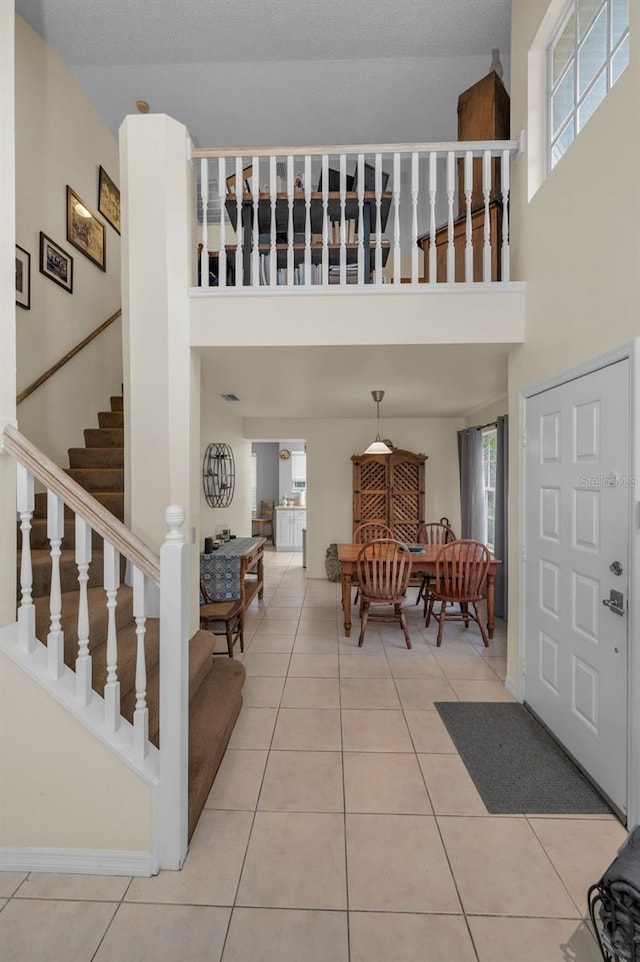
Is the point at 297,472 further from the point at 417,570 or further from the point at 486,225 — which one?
the point at 486,225

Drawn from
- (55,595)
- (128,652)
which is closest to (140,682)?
(55,595)

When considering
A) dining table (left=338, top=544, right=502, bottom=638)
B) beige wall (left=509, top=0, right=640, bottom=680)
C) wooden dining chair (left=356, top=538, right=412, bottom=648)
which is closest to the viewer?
beige wall (left=509, top=0, right=640, bottom=680)

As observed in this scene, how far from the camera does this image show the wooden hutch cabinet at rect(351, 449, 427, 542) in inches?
253

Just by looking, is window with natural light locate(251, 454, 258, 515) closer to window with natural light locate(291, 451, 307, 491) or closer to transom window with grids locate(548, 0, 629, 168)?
window with natural light locate(291, 451, 307, 491)

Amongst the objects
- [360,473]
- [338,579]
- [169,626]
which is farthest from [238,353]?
[338,579]

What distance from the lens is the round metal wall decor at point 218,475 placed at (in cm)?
478

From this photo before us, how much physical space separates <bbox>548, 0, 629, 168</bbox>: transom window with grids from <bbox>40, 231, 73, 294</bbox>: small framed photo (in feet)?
11.8

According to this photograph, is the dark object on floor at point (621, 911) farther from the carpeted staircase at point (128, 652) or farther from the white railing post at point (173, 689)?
the carpeted staircase at point (128, 652)

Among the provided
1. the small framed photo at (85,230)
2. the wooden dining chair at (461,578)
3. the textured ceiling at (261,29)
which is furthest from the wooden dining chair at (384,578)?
the textured ceiling at (261,29)

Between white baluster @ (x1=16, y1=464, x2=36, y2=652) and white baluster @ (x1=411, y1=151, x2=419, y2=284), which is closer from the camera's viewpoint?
white baluster @ (x1=16, y1=464, x2=36, y2=652)

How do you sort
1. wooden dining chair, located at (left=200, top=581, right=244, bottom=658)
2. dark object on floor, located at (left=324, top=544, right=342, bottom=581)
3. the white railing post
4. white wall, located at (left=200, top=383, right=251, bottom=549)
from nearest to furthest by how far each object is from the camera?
the white railing post < wooden dining chair, located at (left=200, top=581, right=244, bottom=658) < white wall, located at (left=200, top=383, right=251, bottom=549) < dark object on floor, located at (left=324, top=544, right=342, bottom=581)

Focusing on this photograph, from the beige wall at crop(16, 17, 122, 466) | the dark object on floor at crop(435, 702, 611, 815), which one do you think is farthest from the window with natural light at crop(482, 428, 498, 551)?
the beige wall at crop(16, 17, 122, 466)

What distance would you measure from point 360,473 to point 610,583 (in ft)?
15.1

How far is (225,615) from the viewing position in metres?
3.40
